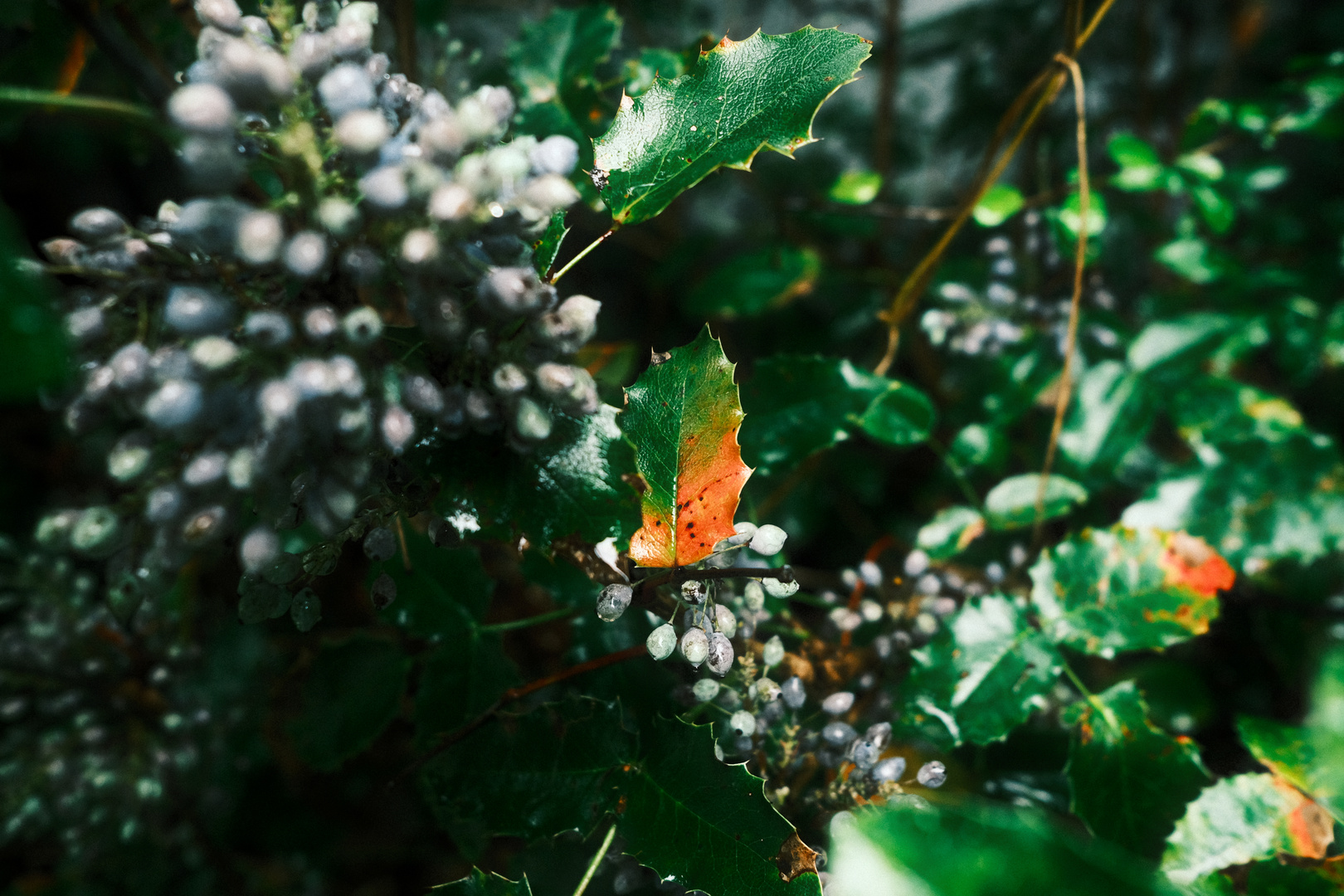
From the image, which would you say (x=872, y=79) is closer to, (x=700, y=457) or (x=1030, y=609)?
(x=1030, y=609)

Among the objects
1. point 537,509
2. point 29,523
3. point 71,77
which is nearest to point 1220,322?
point 537,509

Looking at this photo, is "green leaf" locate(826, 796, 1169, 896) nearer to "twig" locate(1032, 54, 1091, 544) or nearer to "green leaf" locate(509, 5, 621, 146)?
"twig" locate(1032, 54, 1091, 544)

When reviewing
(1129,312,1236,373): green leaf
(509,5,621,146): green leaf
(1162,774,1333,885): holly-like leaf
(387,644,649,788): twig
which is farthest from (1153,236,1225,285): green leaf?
(387,644,649,788): twig

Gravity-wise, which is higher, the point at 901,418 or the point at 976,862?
the point at 901,418


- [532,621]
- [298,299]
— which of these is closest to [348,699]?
[532,621]

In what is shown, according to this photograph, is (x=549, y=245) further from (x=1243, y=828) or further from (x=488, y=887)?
(x=1243, y=828)

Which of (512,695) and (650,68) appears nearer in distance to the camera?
(512,695)
